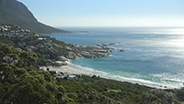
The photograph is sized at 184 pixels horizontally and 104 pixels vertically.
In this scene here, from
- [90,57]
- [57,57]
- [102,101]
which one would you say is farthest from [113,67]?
[102,101]

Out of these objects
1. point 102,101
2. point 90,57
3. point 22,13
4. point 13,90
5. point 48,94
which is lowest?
point 90,57

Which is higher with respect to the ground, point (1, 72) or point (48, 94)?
point (1, 72)

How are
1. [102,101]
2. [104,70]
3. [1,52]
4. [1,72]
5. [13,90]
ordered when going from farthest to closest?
[104,70], [1,52], [102,101], [1,72], [13,90]

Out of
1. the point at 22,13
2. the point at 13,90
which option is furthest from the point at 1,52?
the point at 22,13

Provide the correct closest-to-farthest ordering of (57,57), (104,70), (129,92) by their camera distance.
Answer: (129,92) < (104,70) < (57,57)

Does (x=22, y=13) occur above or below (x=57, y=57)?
above

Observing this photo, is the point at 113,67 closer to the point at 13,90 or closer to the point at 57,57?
the point at 57,57

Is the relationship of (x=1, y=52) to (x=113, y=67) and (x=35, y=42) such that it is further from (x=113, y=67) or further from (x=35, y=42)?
(x=35, y=42)

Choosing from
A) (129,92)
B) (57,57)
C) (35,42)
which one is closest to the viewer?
(129,92)

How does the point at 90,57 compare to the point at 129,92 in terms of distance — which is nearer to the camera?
the point at 129,92
